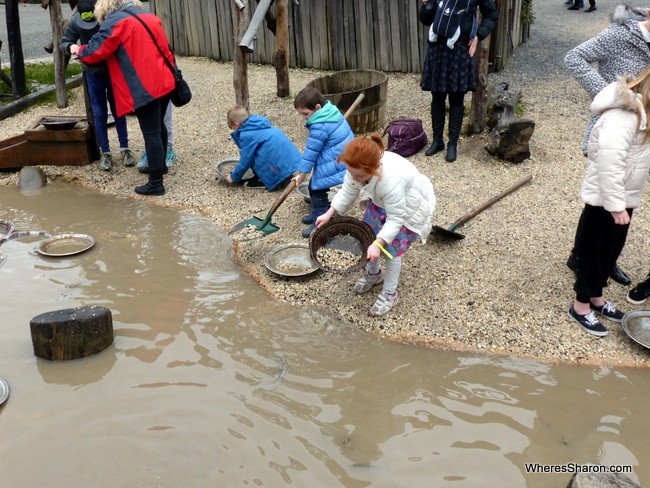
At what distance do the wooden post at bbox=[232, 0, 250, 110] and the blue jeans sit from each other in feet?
5.07

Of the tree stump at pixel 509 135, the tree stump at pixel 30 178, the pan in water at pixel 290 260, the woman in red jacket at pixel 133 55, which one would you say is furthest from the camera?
the tree stump at pixel 30 178

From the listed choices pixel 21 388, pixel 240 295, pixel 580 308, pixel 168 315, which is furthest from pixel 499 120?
pixel 21 388

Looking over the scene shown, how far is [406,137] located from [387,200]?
2861 mm

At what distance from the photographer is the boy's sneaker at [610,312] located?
13.9 ft

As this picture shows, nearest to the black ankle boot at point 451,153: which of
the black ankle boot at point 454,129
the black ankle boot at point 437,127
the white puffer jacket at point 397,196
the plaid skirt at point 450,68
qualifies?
the black ankle boot at point 454,129

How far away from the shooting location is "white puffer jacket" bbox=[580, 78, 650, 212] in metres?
3.53

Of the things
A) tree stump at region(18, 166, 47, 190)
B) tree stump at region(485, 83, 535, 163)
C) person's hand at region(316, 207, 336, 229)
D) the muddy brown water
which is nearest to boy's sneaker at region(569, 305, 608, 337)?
the muddy brown water

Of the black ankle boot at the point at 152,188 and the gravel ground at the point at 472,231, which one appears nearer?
the gravel ground at the point at 472,231

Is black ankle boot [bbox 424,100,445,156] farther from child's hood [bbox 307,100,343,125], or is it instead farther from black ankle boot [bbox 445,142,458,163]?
child's hood [bbox 307,100,343,125]

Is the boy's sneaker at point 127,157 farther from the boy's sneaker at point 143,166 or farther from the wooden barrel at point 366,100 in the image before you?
the wooden barrel at point 366,100

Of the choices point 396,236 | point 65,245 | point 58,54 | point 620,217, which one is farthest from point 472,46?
point 58,54

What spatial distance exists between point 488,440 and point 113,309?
274cm

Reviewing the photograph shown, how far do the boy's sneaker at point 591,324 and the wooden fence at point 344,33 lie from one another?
5488 mm

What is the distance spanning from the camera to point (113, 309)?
4547 mm
